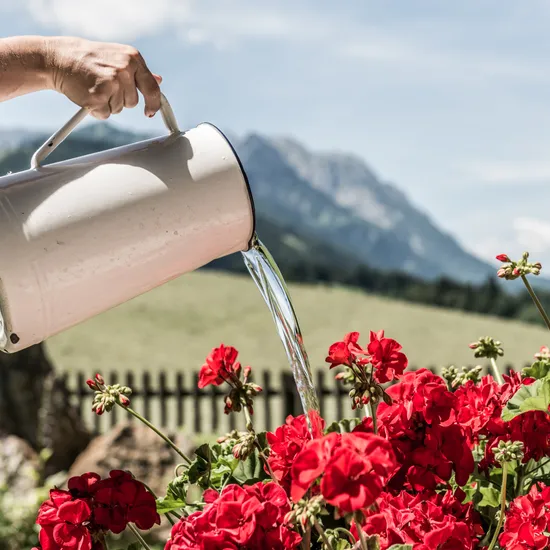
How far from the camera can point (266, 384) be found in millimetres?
7332

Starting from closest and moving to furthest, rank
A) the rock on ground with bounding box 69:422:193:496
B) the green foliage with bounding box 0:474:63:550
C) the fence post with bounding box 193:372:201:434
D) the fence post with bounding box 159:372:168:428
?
the green foliage with bounding box 0:474:63:550, the rock on ground with bounding box 69:422:193:496, the fence post with bounding box 193:372:201:434, the fence post with bounding box 159:372:168:428

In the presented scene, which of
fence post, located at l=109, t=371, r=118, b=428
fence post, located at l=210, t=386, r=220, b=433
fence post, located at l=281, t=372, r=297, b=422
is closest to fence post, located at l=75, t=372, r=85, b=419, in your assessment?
fence post, located at l=109, t=371, r=118, b=428

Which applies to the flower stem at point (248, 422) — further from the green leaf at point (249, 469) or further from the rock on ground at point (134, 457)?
the rock on ground at point (134, 457)

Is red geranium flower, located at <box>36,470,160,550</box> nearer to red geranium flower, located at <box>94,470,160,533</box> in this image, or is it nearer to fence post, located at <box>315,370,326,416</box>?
red geranium flower, located at <box>94,470,160,533</box>

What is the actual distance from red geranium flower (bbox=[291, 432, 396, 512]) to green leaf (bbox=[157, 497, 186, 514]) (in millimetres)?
364

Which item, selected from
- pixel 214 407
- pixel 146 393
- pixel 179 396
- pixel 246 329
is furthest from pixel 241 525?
pixel 246 329

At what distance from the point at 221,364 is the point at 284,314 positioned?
0.36 feet

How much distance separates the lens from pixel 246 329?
50.0 ft

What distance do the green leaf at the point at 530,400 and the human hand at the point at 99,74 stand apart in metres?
0.61

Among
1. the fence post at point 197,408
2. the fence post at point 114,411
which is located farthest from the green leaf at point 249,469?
the fence post at point 114,411

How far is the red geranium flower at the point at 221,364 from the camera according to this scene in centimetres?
104

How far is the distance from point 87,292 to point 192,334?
1413 centimetres

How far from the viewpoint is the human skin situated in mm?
988

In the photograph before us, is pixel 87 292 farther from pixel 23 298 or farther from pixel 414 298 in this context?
pixel 414 298
